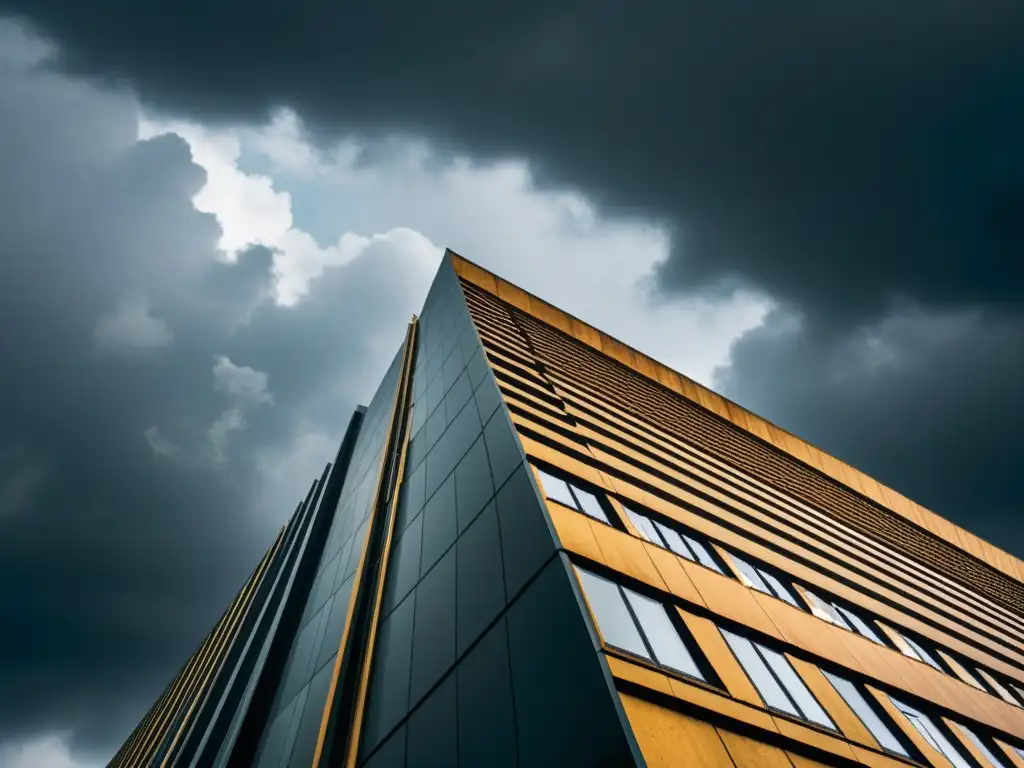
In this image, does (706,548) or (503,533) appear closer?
(503,533)

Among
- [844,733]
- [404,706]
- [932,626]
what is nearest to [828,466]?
[932,626]

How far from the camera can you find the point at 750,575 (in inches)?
434

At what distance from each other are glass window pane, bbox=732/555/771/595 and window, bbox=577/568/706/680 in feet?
14.1

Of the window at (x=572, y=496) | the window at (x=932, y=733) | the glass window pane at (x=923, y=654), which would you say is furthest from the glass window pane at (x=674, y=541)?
the glass window pane at (x=923, y=654)

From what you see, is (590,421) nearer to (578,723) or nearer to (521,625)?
(521,625)

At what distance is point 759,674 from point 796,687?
31.0 inches

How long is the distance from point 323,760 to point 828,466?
43121 mm

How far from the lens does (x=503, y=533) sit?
7.53 metres

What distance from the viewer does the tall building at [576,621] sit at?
17.8ft

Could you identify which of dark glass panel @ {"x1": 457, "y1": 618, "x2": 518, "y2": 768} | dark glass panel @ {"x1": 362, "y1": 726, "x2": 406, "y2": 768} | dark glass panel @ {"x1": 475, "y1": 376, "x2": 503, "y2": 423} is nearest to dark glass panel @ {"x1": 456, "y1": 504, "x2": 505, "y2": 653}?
dark glass panel @ {"x1": 457, "y1": 618, "x2": 518, "y2": 768}

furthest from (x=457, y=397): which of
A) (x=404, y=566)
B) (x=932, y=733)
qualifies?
(x=932, y=733)

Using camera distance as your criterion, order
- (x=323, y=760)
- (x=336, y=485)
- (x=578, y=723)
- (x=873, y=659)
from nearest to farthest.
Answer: (x=578, y=723) → (x=323, y=760) → (x=873, y=659) → (x=336, y=485)

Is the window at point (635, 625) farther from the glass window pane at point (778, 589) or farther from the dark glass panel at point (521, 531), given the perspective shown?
the glass window pane at point (778, 589)

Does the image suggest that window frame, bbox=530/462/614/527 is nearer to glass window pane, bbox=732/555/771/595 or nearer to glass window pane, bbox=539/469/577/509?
glass window pane, bbox=539/469/577/509
